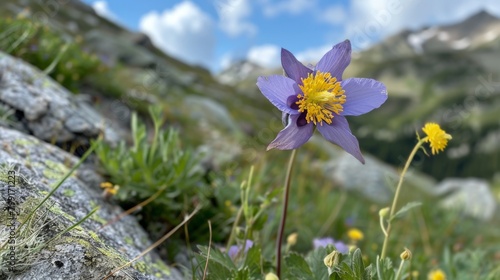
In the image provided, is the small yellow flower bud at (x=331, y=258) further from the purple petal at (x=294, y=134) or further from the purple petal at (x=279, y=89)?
the purple petal at (x=279, y=89)

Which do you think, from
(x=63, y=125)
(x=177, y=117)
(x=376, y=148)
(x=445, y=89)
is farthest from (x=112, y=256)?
(x=445, y=89)

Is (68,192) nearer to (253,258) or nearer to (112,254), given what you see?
(112,254)

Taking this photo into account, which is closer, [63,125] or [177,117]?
[63,125]

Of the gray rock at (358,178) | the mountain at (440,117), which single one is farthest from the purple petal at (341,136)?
the mountain at (440,117)

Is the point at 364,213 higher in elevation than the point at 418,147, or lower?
A: lower

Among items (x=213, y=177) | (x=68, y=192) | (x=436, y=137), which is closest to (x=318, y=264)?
(x=436, y=137)

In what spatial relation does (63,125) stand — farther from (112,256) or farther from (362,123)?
(362,123)

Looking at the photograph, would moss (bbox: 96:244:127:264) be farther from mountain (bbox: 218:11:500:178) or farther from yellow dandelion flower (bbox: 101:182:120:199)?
mountain (bbox: 218:11:500:178)
